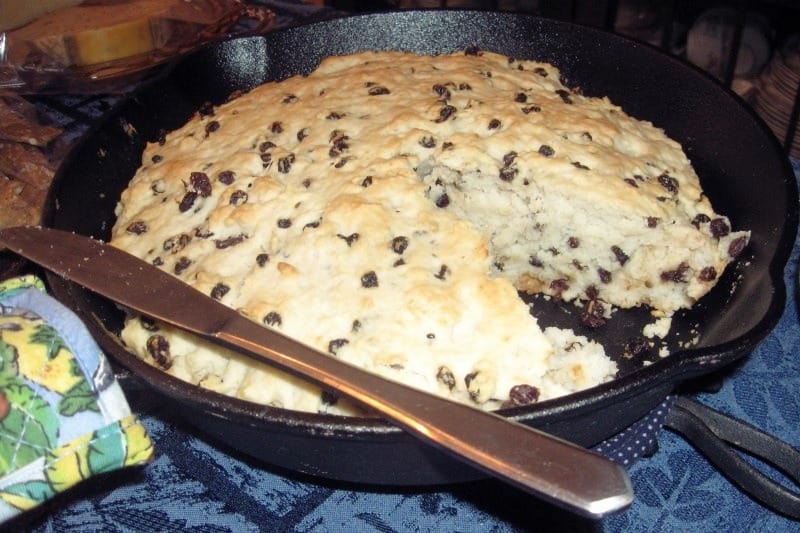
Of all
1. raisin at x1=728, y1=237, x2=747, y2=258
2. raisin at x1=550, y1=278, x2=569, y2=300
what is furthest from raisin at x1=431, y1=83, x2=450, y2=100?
raisin at x1=728, y1=237, x2=747, y2=258

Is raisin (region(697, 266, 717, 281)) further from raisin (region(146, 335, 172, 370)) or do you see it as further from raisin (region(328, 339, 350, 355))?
raisin (region(146, 335, 172, 370))

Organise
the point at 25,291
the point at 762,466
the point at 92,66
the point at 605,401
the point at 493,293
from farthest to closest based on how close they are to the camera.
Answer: the point at 92,66, the point at 762,466, the point at 493,293, the point at 25,291, the point at 605,401

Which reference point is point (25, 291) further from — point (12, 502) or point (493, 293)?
point (493, 293)

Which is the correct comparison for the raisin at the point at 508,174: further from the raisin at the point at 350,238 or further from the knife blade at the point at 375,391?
the knife blade at the point at 375,391

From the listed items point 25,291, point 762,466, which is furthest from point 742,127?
point 25,291

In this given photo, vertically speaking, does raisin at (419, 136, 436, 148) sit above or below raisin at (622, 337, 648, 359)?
above

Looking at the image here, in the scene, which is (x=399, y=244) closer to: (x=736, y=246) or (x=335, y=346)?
(x=335, y=346)
